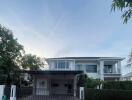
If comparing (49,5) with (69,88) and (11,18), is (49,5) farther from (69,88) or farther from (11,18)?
(69,88)

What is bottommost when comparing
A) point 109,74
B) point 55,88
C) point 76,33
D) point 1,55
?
point 55,88

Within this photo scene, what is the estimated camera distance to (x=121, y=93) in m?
15.5

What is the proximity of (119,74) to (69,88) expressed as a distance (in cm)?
943

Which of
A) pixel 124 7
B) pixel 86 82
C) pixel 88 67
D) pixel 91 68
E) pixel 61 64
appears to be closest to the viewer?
pixel 124 7

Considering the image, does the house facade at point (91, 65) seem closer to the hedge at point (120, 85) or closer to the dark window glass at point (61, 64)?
the dark window glass at point (61, 64)

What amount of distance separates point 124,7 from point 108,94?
492 inches

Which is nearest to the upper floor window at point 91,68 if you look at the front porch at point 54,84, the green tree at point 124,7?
the front porch at point 54,84

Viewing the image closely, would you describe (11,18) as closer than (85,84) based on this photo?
Yes

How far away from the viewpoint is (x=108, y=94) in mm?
15703

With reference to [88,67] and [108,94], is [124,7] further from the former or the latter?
[88,67]

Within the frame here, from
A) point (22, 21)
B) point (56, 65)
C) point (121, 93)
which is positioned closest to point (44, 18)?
point (22, 21)

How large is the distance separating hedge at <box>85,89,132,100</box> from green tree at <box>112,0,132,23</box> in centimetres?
1225

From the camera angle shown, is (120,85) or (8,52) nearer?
(120,85)

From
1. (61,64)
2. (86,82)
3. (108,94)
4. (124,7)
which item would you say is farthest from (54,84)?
(124,7)
